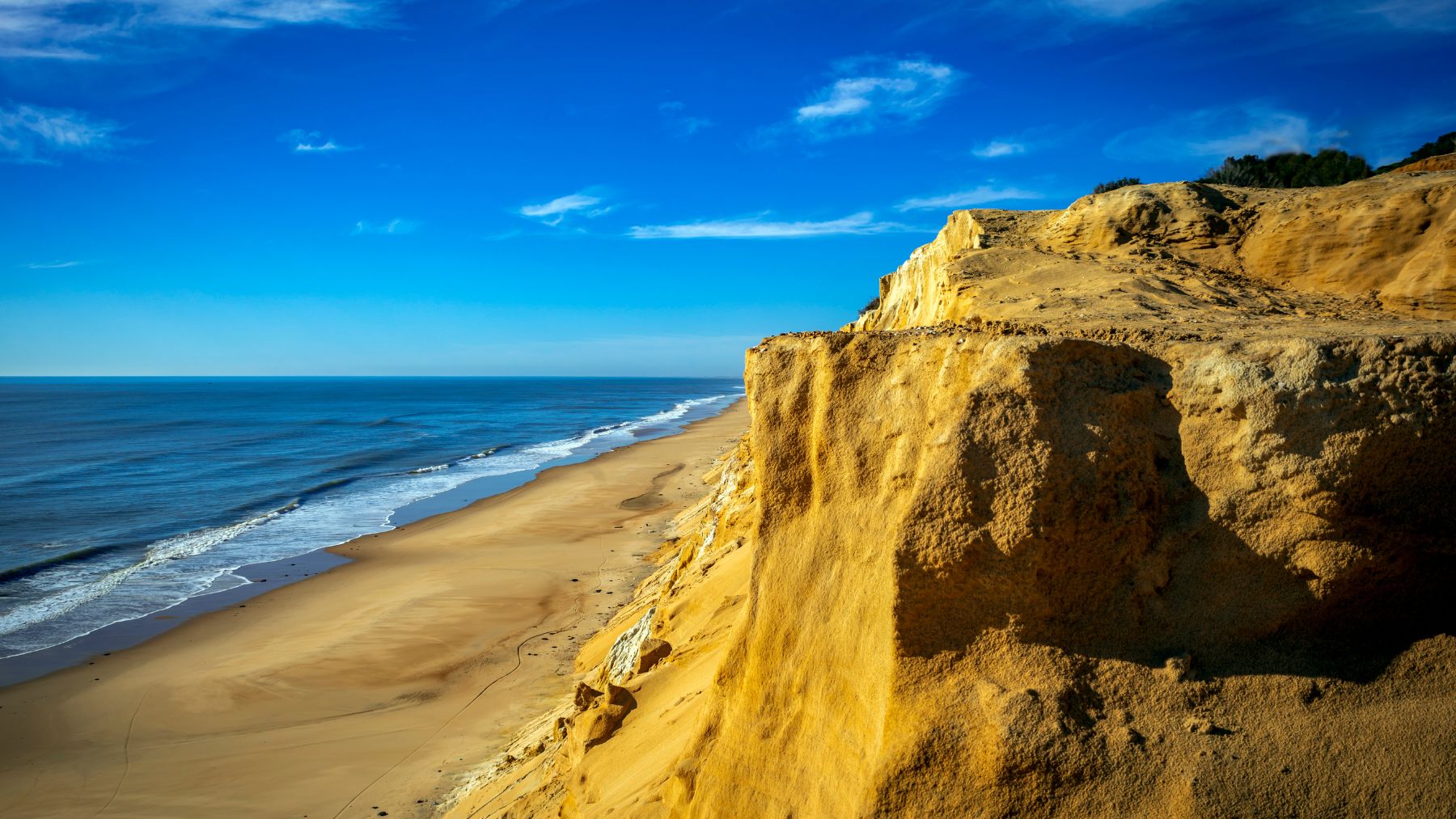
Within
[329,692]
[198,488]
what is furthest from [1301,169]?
[198,488]

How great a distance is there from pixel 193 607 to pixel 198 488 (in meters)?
15.6

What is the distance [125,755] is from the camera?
10172 millimetres

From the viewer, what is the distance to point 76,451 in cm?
4009

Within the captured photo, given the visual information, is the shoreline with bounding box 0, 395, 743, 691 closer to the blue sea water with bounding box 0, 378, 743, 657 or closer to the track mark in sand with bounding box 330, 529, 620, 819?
the blue sea water with bounding box 0, 378, 743, 657

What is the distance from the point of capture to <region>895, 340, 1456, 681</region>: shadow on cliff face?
3.67 metres

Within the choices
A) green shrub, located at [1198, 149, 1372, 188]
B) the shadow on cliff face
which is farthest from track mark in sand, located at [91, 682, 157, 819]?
green shrub, located at [1198, 149, 1372, 188]

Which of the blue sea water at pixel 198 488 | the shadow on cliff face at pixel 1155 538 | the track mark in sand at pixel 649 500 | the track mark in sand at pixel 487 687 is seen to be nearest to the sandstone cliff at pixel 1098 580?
the shadow on cliff face at pixel 1155 538

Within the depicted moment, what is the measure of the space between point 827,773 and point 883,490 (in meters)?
1.60

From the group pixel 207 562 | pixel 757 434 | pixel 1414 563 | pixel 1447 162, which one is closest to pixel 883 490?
pixel 757 434

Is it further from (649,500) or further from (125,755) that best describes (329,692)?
(649,500)

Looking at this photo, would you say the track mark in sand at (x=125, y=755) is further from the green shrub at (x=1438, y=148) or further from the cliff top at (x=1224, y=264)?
the green shrub at (x=1438, y=148)

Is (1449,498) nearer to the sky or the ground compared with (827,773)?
nearer to the sky

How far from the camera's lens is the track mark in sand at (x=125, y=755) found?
9086 millimetres

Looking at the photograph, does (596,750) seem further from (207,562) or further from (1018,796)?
(207,562)
